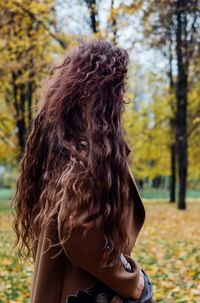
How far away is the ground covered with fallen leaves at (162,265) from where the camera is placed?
589 centimetres

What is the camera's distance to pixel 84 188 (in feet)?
6.06

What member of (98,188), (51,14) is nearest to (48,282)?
(98,188)

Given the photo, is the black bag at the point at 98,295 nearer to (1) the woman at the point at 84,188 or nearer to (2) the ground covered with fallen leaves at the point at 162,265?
(1) the woman at the point at 84,188

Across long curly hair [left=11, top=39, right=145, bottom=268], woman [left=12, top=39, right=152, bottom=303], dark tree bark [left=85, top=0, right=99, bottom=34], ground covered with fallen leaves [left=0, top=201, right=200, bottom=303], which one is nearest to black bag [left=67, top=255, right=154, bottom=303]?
woman [left=12, top=39, right=152, bottom=303]

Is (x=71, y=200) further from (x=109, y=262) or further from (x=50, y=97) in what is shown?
(x=50, y=97)

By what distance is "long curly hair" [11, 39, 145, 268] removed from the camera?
187cm

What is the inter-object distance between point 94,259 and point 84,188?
10.7 inches

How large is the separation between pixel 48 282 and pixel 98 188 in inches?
17.1

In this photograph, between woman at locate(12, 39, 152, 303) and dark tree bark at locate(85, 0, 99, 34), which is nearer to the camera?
woman at locate(12, 39, 152, 303)

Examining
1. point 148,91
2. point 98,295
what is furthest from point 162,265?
point 148,91

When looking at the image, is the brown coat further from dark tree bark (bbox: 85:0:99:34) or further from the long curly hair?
dark tree bark (bbox: 85:0:99:34)

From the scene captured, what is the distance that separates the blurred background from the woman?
283mm

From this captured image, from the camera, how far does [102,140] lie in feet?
6.43

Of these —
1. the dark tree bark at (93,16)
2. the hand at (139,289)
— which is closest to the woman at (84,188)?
the hand at (139,289)
